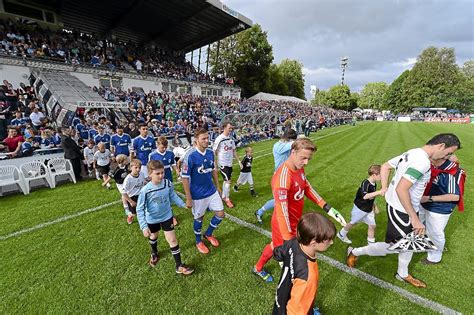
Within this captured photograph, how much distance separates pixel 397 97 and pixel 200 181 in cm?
8811

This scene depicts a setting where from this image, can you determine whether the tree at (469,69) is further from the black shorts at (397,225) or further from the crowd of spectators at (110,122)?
the black shorts at (397,225)

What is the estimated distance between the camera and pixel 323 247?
1866mm

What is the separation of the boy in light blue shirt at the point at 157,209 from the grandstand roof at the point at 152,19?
29226 millimetres

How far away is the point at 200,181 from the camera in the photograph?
14.3ft

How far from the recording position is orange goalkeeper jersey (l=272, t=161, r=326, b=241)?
8.29 feet

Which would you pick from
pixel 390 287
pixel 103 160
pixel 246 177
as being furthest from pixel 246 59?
pixel 390 287

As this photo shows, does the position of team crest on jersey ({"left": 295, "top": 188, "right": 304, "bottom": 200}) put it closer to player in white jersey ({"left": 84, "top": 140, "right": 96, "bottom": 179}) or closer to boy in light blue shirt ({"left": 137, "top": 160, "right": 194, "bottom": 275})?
boy in light blue shirt ({"left": 137, "top": 160, "right": 194, "bottom": 275})

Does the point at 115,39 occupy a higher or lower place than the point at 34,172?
higher

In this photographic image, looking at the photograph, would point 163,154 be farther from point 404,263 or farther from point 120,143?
point 404,263

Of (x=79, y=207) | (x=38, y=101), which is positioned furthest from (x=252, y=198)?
(x=38, y=101)

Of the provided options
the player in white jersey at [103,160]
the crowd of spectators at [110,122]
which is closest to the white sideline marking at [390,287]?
the crowd of spectators at [110,122]

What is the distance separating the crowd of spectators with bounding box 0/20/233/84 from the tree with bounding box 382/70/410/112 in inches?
2511

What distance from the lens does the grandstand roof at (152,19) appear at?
26.9 meters

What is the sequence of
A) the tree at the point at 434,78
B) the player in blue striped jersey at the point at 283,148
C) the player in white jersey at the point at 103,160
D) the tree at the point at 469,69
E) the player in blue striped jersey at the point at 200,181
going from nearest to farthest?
the player in blue striped jersey at the point at 200,181
the player in blue striped jersey at the point at 283,148
the player in white jersey at the point at 103,160
the tree at the point at 434,78
the tree at the point at 469,69
